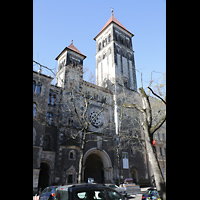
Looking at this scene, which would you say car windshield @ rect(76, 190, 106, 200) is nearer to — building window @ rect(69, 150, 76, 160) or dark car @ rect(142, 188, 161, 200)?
dark car @ rect(142, 188, 161, 200)

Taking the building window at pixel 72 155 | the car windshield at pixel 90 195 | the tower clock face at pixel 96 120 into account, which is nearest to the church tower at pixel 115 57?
the tower clock face at pixel 96 120

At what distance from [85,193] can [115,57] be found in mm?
33046

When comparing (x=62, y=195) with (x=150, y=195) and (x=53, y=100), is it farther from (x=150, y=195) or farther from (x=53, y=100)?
(x=53, y=100)

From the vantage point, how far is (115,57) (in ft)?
119

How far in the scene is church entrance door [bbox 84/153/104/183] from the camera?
2755 cm

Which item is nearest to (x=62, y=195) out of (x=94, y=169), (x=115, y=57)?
(x=94, y=169)

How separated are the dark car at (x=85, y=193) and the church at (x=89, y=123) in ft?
27.5

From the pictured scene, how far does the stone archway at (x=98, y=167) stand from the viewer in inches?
1036

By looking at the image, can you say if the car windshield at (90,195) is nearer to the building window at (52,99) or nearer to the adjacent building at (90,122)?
the adjacent building at (90,122)
